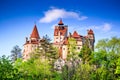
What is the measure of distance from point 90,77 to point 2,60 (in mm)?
16330

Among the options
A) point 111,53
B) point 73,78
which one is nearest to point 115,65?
point 111,53

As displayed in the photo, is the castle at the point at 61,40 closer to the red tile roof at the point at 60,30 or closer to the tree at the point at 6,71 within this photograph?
the red tile roof at the point at 60,30

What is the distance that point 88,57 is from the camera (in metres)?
57.2

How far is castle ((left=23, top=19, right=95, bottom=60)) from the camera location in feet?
215

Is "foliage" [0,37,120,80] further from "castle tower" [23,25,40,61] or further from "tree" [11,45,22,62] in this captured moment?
"tree" [11,45,22,62]

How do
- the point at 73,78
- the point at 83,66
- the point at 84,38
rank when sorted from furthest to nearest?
the point at 84,38 < the point at 83,66 < the point at 73,78

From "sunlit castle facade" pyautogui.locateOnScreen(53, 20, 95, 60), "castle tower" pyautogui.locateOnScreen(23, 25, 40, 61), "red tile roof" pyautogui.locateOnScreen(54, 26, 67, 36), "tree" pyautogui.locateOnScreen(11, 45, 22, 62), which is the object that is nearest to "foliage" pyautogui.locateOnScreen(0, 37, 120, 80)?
"sunlit castle facade" pyautogui.locateOnScreen(53, 20, 95, 60)

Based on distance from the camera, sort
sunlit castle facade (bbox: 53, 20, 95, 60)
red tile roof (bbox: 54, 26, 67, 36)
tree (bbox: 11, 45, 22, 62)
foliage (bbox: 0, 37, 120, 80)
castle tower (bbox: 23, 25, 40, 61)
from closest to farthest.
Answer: foliage (bbox: 0, 37, 120, 80) → sunlit castle facade (bbox: 53, 20, 95, 60) → castle tower (bbox: 23, 25, 40, 61) → red tile roof (bbox: 54, 26, 67, 36) → tree (bbox: 11, 45, 22, 62)

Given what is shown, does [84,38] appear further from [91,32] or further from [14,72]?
[14,72]

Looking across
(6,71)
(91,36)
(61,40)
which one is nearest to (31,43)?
(61,40)

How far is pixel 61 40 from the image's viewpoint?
69500mm

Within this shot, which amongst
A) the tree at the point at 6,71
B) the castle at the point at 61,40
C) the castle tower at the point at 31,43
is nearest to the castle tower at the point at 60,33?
the castle at the point at 61,40

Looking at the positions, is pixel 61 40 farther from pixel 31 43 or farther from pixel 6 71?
pixel 6 71

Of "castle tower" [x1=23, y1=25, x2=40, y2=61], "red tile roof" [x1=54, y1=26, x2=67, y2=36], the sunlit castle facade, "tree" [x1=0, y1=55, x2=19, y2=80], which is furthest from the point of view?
"red tile roof" [x1=54, y1=26, x2=67, y2=36]
